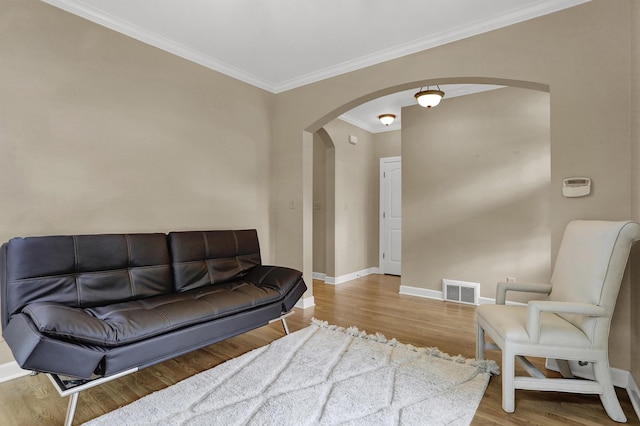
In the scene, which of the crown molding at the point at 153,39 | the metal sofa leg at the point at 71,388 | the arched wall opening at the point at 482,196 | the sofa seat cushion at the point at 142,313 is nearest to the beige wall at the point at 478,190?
the arched wall opening at the point at 482,196

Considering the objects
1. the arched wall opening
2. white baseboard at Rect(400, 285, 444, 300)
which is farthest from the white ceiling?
white baseboard at Rect(400, 285, 444, 300)

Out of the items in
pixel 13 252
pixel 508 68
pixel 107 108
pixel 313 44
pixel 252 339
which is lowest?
pixel 252 339

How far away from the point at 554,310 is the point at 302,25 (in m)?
2.76

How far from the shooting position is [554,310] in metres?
1.78

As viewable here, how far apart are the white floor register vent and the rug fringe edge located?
5.44 ft

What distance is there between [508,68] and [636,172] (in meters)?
1.19

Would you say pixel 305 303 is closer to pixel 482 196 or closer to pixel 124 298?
pixel 124 298

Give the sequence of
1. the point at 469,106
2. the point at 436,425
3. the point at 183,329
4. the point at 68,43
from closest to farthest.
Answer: the point at 436,425
the point at 183,329
the point at 68,43
the point at 469,106

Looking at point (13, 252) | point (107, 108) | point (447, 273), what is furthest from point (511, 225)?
point (13, 252)

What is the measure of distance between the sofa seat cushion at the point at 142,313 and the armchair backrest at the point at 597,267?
2101 mm

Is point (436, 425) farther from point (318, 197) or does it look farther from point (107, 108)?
point (318, 197)

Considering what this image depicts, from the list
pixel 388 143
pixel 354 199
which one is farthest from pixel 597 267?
pixel 388 143

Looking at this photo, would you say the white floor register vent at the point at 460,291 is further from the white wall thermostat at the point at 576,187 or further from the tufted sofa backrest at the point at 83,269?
the tufted sofa backrest at the point at 83,269

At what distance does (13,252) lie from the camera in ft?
6.64
